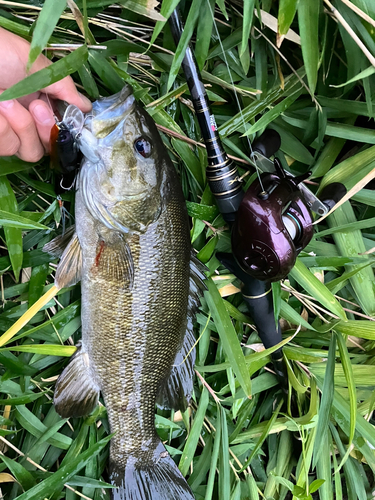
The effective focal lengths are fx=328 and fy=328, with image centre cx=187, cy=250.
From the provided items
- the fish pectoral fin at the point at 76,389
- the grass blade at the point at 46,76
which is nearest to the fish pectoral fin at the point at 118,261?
the fish pectoral fin at the point at 76,389

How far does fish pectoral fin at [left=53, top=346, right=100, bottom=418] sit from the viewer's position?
1.31 meters

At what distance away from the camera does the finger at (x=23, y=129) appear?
3.32 ft

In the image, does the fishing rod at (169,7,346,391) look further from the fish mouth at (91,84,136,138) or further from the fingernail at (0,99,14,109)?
the fingernail at (0,99,14,109)

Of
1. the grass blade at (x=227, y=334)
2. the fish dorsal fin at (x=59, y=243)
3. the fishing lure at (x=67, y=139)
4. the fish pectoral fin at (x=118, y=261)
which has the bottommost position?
the grass blade at (x=227, y=334)

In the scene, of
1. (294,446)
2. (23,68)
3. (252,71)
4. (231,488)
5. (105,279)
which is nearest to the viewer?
(23,68)

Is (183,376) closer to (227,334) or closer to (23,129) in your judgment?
(227,334)

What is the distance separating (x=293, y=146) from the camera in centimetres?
144

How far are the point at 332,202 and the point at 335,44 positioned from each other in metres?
0.65

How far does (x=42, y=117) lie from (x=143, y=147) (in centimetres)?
33

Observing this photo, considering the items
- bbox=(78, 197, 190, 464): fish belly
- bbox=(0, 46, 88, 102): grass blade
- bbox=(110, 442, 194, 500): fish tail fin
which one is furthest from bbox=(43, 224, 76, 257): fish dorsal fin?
bbox=(110, 442, 194, 500): fish tail fin

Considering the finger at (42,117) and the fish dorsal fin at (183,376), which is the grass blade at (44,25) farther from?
the fish dorsal fin at (183,376)

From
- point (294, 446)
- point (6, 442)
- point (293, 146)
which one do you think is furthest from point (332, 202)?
point (6, 442)

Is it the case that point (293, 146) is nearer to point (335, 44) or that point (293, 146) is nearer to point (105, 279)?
point (335, 44)

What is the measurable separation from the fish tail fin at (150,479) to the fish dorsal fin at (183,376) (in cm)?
18
